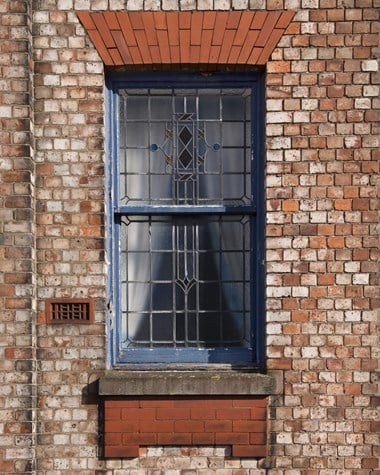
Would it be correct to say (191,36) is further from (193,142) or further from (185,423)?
(185,423)

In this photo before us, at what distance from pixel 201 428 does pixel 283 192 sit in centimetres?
179

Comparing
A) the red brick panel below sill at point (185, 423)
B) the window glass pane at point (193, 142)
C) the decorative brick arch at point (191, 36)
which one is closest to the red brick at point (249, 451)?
the red brick panel below sill at point (185, 423)

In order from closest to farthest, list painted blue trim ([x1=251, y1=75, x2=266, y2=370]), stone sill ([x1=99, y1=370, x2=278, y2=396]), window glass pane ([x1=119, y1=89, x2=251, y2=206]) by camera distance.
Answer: stone sill ([x1=99, y1=370, x2=278, y2=396]), painted blue trim ([x1=251, y1=75, x2=266, y2=370]), window glass pane ([x1=119, y1=89, x2=251, y2=206])

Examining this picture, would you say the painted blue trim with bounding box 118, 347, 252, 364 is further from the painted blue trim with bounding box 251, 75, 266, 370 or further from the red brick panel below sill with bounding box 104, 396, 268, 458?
the red brick panel below sill with bounding box 104, 396, 268, 458

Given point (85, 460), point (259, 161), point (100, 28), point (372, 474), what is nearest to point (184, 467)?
point (85, 460)

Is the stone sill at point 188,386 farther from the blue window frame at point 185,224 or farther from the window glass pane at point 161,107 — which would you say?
the window glass pane at point 161,107

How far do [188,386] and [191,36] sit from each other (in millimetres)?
2505

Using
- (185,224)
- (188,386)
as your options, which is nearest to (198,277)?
(185,224)

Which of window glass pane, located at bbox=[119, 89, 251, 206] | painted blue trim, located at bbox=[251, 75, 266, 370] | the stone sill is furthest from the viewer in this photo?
window glass pane, located at bbox=[119, 89, 251, 206]

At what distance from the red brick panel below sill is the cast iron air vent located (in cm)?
62

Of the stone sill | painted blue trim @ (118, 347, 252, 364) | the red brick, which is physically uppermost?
painted blue trim @ (118, 347, 252, 364)

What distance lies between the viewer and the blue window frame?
4383mm

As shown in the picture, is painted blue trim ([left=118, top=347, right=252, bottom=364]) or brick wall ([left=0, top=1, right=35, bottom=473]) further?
painted blue trim ([left=118, top=347, right=252, bottom=364])

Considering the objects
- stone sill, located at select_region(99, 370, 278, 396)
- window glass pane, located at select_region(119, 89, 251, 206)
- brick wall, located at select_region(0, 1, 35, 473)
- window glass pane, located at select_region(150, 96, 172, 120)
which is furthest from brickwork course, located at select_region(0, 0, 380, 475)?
window glass pane, located at select_region(150, 96, 172, 120)
